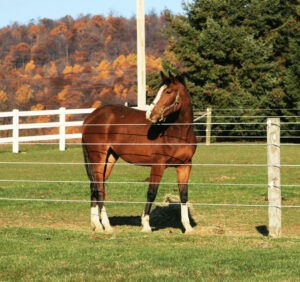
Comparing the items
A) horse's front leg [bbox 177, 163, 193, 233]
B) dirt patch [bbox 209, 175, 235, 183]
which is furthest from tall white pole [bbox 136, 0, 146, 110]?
horse's front leg [bbox 177, 163, 193, 233]

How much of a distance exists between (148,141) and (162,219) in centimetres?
161

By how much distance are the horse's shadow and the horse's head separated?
6.46 feet

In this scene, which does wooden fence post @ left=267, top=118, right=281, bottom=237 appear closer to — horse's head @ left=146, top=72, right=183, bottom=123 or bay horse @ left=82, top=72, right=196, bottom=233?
bay horse @ left=82, top=72, right=196, bottom=233

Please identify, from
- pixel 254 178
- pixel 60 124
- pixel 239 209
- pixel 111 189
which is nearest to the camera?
pixel 239 209

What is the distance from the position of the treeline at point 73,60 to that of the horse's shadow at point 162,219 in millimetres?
48598

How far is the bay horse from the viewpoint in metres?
11.5

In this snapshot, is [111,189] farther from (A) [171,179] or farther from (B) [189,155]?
(B) [189,155]

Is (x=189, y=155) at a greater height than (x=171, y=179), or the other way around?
(x=189, y=155)

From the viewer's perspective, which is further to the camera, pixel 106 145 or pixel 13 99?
pixel 13 99

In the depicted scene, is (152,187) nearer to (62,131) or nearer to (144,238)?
(144,238)

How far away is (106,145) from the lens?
12.2 m

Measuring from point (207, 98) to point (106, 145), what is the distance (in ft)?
84.8

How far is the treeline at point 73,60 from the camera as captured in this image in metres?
69.8

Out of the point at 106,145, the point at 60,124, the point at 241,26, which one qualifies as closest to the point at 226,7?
the point at 241,26
